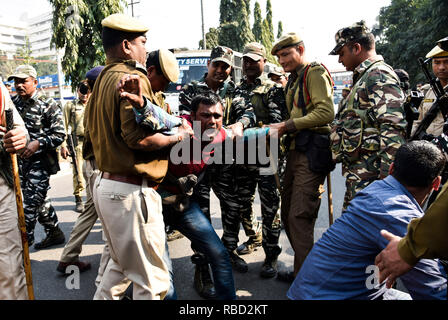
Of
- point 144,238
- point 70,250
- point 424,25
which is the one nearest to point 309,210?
point 144,238

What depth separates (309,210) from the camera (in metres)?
2.78

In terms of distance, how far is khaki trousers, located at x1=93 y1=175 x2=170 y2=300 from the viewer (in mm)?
1816

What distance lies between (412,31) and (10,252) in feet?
69.8

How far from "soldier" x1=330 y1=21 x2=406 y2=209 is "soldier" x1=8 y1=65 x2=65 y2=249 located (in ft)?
9.38

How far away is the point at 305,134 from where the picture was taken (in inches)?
112

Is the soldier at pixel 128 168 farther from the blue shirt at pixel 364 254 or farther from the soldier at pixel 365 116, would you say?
the soldier at pixel 365 116

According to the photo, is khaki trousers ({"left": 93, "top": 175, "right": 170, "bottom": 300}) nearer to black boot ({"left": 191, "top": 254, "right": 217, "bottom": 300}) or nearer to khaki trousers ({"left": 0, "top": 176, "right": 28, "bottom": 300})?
khaki trousers ({"left": 0, "top": 176, "right": 28, "bottom": 300})

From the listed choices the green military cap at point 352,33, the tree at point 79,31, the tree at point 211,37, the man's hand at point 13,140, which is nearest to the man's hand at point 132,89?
the man's hand at point 13,140

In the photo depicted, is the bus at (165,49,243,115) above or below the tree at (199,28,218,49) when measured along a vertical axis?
below

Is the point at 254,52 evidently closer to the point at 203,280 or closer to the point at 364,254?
the point at 203,280

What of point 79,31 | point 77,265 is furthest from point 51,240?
point 79,31

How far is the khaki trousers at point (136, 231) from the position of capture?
1816 millimetres
